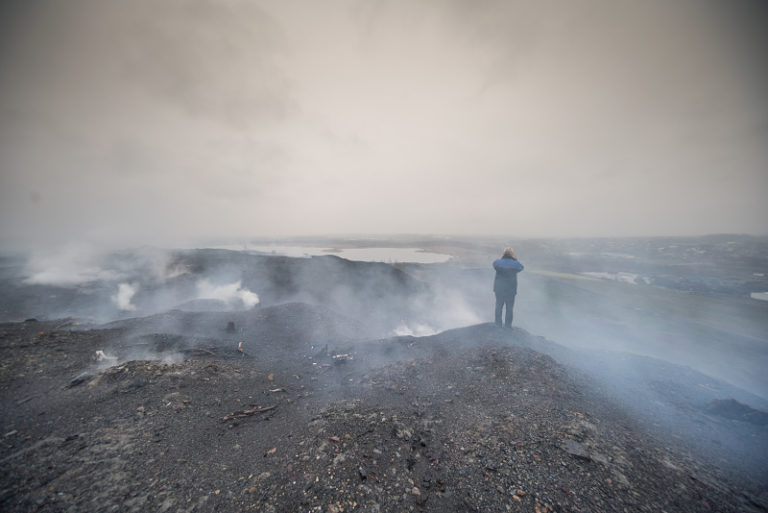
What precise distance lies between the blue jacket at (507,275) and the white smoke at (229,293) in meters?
16.1

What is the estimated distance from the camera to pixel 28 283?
63.3ft

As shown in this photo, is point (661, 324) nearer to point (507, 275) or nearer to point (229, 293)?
point (507, 275)

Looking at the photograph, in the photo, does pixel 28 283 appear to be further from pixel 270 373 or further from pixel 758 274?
pixel 758 274

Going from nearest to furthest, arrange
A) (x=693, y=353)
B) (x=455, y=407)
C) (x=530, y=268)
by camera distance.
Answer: (x=455, y=407), (x=693, y=353), (x=530, y=268)

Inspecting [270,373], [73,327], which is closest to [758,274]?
[270,373]

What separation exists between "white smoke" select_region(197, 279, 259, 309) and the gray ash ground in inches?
377

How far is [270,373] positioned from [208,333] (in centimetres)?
507

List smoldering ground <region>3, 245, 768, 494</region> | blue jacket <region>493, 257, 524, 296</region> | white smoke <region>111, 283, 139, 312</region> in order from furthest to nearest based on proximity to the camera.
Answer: white smoke <region>111, 283, 139, 312</region>, blue jacket <region>493, 257, 524, 296</region>, smoldering ground <region>3, 245, 768, 494</region>

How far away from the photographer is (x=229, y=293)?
727 inches

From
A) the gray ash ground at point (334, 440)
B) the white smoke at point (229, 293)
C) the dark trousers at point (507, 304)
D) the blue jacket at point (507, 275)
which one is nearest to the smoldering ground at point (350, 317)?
the white smoke at point (229, 293)

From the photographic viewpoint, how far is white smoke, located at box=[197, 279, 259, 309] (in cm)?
1720

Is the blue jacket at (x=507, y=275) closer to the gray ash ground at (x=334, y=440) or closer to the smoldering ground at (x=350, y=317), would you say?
the smoldering ground at (x=350, y=317)

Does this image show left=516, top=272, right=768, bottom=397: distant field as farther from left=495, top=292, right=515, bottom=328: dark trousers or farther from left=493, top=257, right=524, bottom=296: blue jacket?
left=493, top=257, right=524, bottom=296: blue jacket

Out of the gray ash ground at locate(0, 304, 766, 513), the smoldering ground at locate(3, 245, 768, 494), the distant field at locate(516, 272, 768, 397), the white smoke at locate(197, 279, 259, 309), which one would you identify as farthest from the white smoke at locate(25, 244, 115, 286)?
the distant field at locate(516, 272, 768, 397)
